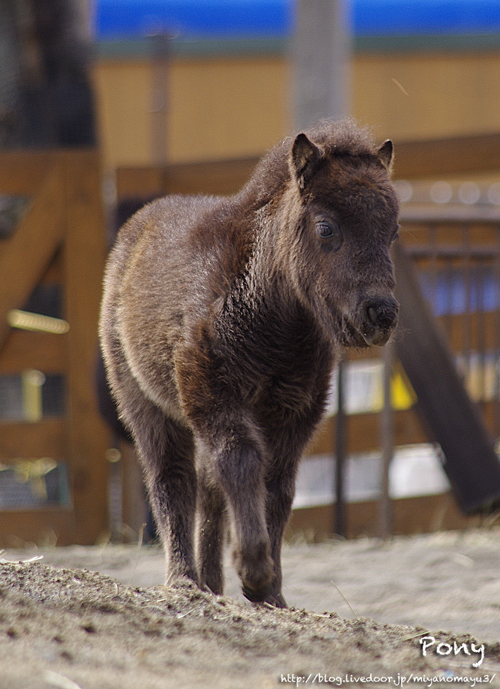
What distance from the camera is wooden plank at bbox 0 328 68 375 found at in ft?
18.2

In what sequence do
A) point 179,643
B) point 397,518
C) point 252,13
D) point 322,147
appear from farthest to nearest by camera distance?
point 252,13 → point 397,518 → point 322,147 → point 179,643

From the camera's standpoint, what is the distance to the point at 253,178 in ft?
10.4

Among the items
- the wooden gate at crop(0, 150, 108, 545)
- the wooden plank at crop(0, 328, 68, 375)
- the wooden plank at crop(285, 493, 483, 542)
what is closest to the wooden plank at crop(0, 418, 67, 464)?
the wooden gate at crop(0, 150, 108, 545)

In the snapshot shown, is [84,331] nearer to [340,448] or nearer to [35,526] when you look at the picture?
[35,526]

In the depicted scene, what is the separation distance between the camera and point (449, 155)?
17.5 ft

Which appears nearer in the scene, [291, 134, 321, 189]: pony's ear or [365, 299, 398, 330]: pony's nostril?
[365, 299, 398, 330]: pony's nostril

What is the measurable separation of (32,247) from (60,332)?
544mm

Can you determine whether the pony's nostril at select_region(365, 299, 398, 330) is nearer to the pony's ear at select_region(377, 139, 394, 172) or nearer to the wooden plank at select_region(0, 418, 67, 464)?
the pony's ear at select_region(377, 139, 394, 172)

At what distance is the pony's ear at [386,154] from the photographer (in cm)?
293

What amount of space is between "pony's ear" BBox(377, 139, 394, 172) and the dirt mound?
56.4 inches

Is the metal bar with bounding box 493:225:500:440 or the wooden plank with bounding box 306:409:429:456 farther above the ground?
the metal bar with bounding box 493:225:500:440

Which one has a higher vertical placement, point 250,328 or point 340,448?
point 250,328

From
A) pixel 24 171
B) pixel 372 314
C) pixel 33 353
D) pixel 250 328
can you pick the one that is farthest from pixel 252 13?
pixel 372 314

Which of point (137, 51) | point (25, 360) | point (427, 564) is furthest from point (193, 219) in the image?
point (137, 51)
